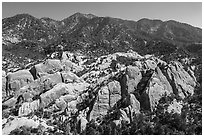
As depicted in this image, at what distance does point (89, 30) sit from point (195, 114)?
156119mm

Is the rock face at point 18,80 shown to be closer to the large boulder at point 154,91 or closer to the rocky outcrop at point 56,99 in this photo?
the rocky outcrop at point 56,99

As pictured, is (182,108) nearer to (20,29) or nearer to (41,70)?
(41,70)

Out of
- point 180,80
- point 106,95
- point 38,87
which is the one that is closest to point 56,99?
point 38,87

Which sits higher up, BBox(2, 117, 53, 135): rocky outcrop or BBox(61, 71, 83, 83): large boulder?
BBox(61, 71, 83, 83): large boulder

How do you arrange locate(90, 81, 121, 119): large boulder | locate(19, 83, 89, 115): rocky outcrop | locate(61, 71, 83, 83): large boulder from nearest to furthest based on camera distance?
locate(90, 81, 121, 119): large boulder < locate(19, 83, 89, 115): rocky outcrop < locate(61, 71, 83, 83): large boulder

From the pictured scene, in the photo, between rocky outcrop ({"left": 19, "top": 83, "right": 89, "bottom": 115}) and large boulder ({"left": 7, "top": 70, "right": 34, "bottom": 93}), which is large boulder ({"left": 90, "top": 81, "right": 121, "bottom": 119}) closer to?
rocky outcrop ({"left": 19, "top": 83, "right": 89, "bottom": 115})

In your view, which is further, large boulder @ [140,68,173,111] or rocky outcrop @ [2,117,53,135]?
large boulder @ [140,68,173,111]

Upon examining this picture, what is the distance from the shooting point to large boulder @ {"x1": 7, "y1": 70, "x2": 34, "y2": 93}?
57188 mm

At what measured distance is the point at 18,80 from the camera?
190ft

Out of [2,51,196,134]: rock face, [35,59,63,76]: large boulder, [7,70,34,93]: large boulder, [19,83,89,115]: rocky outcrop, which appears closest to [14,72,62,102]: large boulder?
[2,51,196,134]: rock face

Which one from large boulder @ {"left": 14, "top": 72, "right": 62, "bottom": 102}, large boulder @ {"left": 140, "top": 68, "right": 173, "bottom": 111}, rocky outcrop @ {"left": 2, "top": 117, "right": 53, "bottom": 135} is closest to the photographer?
rocky outcrop @ {"left": 2, "top": 117, "right": 53, "bottom": 135}

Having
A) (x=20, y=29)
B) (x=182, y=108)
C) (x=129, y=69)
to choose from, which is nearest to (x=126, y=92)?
(x=129, y=69)

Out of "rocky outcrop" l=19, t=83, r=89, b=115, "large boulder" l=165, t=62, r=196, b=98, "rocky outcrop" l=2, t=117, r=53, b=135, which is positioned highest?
"large boulder" l=165, t=62, r=196, b=98

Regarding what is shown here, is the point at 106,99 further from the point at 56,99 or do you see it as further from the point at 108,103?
the point at 56,99
